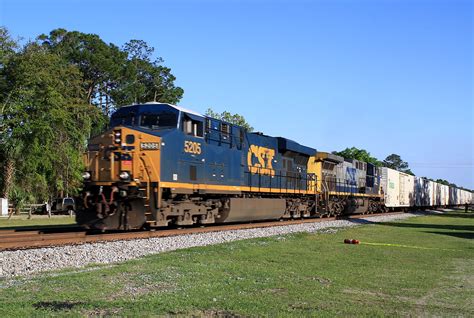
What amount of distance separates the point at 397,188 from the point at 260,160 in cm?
2593

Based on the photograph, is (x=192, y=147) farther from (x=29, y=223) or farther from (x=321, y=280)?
(x=29, y=223)

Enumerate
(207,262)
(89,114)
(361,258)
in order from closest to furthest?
(207,262) < (361,258) < (89,114)

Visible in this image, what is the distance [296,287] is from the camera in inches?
297

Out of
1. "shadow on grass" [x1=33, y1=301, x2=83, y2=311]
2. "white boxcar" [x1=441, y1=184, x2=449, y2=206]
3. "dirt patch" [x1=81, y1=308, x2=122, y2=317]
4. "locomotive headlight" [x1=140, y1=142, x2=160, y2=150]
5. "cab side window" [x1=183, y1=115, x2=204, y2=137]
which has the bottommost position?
"dirt patch" [x1=81, y1=308, x2=122, y2=317]

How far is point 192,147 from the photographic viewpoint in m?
16.9

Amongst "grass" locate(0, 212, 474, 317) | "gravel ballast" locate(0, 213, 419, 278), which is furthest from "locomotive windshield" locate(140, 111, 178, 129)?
"grass" locate(0, 212, 474, 317)

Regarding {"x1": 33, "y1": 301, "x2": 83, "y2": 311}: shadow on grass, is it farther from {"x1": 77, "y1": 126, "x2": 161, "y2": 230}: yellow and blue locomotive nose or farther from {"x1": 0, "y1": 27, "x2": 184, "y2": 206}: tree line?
{"x1": 0, "y1": 27, "x2": 184, "y2": 206}: tree line

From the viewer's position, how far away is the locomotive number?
16609 millimetres

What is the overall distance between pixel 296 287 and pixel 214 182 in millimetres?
10920

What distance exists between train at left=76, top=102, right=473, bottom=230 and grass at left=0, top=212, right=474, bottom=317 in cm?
383

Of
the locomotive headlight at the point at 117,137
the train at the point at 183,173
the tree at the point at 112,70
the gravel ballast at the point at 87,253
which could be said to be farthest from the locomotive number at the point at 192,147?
the tree at the point at 112,70

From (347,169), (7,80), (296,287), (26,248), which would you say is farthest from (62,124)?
(296,287)

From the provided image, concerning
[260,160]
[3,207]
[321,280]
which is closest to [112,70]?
[3,207]

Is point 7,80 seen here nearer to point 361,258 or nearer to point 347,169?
point 347,169
